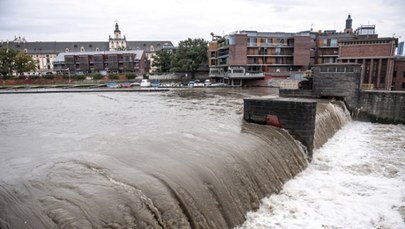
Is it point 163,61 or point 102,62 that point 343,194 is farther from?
point 102,62

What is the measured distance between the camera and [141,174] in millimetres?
8375

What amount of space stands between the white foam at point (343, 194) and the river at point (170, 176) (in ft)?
0.17

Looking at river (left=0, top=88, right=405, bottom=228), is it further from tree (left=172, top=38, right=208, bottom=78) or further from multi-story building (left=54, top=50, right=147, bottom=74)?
multi-story building (left=54, top=50, right=147, bottom=74)

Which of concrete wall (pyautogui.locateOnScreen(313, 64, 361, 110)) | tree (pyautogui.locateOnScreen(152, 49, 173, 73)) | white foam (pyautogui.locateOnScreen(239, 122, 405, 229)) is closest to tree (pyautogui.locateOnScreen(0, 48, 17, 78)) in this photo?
tree (pyautogui.locateOnScreen(152, 49, 173, 73))

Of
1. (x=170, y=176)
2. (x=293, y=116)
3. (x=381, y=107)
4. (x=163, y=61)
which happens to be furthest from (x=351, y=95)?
(x=163, y=61)

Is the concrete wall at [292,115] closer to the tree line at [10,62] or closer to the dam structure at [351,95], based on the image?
the dam structure at [351,95]

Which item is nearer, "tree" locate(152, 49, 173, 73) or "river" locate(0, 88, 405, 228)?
"river" locate(0, 88, 405, 228)

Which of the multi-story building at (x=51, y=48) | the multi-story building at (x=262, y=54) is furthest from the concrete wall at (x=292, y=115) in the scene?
the multi-story building at (x=51, y=48)

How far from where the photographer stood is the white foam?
898 cm

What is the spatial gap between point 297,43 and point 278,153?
57.8 metres

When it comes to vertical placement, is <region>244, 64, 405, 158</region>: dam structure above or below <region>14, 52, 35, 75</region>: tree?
below

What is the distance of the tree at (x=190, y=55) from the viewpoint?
76.1 meters

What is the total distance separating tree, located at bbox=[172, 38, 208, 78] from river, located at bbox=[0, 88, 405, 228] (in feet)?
197

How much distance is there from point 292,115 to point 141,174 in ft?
31.3
